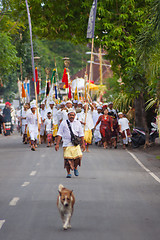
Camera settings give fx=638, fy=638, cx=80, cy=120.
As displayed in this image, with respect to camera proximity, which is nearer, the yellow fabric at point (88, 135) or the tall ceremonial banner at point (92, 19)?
the tall ceremonial banner at point (92, 19)

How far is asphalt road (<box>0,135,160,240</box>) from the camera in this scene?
8562 millimetres

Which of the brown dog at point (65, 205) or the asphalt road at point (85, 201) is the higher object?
the brown dog at point (65, 205)

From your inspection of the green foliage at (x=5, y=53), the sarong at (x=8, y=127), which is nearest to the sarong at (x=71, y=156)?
the green foliage at (x=5, y=53)

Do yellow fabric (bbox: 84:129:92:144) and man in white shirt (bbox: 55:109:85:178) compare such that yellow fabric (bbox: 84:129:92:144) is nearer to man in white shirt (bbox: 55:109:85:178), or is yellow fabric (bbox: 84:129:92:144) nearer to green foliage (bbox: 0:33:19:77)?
man in white shirt (bbox: 55:109:85:178)

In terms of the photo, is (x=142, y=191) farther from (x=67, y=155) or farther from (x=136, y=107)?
(x=136, y=107)

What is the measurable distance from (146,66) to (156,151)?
15.9 ft

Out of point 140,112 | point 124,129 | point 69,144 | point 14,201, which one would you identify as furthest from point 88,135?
point 14,201

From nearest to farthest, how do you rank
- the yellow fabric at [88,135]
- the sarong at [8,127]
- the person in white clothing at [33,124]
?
the yellow fabric at [88,135]
the person in white clothing at [33,124]
the sarong at [8,127]

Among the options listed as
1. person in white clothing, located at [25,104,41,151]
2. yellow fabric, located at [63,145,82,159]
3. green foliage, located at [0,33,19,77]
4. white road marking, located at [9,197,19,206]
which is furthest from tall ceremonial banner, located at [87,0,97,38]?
green foliage, located at [0,33,19,77]

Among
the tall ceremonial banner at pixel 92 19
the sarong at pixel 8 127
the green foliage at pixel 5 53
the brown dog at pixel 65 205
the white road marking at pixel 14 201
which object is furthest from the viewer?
the sarong at pixel 8 127

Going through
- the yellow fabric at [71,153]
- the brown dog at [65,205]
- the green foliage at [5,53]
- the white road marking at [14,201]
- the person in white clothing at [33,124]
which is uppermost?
the green foliage at [5,53]

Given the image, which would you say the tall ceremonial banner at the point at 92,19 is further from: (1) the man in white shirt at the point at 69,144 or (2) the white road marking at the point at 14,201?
(2) the white road marking at the point at 14,201

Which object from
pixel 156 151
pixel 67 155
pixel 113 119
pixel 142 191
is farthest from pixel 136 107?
pixel 142 191

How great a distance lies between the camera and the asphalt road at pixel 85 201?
8562 mm
